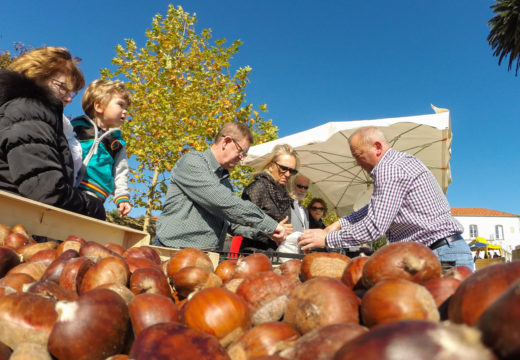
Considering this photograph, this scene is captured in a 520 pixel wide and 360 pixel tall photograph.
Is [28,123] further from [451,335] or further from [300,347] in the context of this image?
[451,335]

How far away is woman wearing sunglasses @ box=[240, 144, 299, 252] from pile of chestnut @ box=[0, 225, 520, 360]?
8.28ft

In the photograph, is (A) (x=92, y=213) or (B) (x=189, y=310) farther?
(A) (x=92, y=213)

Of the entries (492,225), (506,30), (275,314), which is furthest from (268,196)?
(492,225)

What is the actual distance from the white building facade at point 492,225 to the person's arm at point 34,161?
68.0 metres

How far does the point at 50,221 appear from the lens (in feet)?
8.29

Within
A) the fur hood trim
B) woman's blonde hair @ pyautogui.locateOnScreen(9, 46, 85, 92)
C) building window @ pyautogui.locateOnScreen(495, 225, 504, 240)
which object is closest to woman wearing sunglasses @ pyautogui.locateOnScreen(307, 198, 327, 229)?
woman's blonde hair @ pyautogui.locateOnScreen(9, 46, 85, 92)

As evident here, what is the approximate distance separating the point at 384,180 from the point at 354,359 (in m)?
2.68

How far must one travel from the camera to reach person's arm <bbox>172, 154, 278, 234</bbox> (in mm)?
3279

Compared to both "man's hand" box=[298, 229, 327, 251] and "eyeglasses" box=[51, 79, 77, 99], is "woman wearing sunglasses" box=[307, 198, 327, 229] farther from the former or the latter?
"eyeglasses" box=[51, 79, 77, 99]

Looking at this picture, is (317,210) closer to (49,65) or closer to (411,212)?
(411,212)

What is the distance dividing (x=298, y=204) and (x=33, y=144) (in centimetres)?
336

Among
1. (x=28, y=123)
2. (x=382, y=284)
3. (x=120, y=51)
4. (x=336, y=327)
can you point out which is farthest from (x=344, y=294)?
(x=120, y=51)

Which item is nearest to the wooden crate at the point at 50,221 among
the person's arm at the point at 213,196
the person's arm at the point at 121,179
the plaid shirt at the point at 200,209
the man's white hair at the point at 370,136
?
the plaid shirt at the point at 200,209

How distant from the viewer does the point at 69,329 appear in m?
0.94
